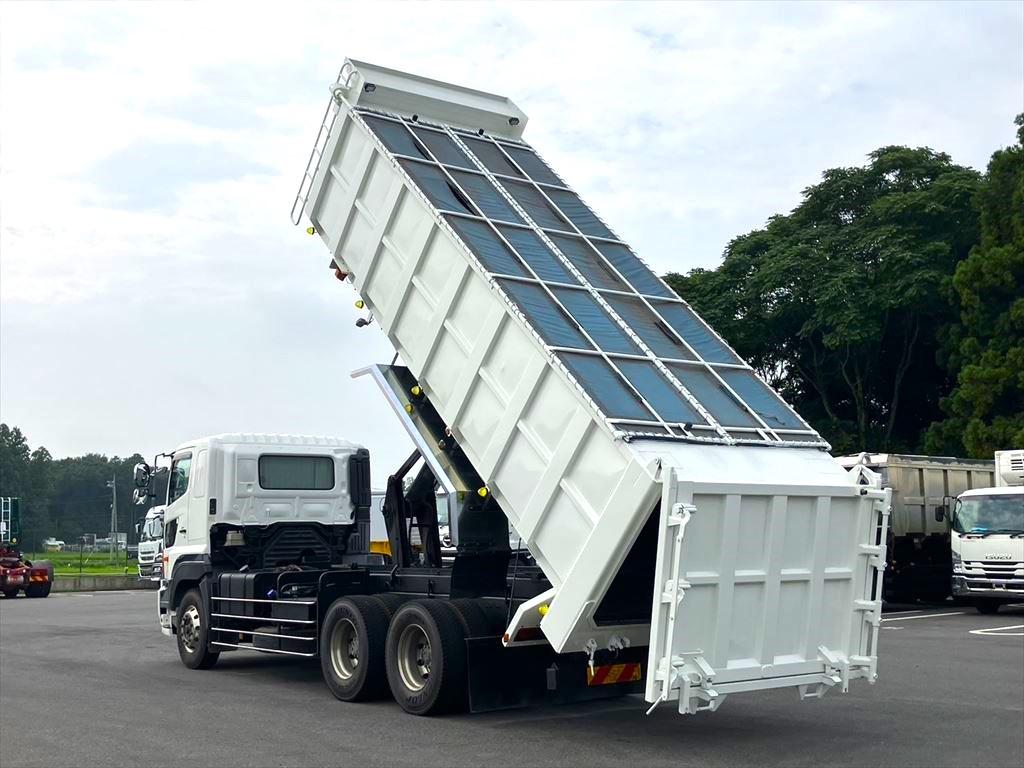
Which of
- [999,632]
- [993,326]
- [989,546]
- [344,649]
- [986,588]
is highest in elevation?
[993,326]

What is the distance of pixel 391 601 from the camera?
1102 centimetres

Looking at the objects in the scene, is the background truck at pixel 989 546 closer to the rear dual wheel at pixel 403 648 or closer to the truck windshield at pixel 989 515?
the truck windshield at pixel 989 515

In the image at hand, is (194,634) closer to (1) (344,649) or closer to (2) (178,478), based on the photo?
(2) (178,478)

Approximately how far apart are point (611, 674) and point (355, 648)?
2.77 meters

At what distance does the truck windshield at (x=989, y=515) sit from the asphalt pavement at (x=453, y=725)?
325 inches

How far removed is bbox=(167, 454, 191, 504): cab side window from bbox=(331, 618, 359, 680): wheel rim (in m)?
3.85

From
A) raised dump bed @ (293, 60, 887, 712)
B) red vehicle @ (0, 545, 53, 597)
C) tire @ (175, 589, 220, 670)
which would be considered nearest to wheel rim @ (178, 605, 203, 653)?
tire @ (175, 589, 220, 670)

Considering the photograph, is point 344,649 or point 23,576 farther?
point 23,576

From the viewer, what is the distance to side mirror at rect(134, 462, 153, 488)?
47.9 ft

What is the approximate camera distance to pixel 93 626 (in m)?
20.4

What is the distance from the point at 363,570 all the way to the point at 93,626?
410 inches

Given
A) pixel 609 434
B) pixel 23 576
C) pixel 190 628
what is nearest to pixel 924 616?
pixel 190 628

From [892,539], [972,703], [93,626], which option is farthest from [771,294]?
[972,703]

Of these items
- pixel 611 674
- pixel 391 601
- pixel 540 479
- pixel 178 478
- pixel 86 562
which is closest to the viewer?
pixel 540 479
